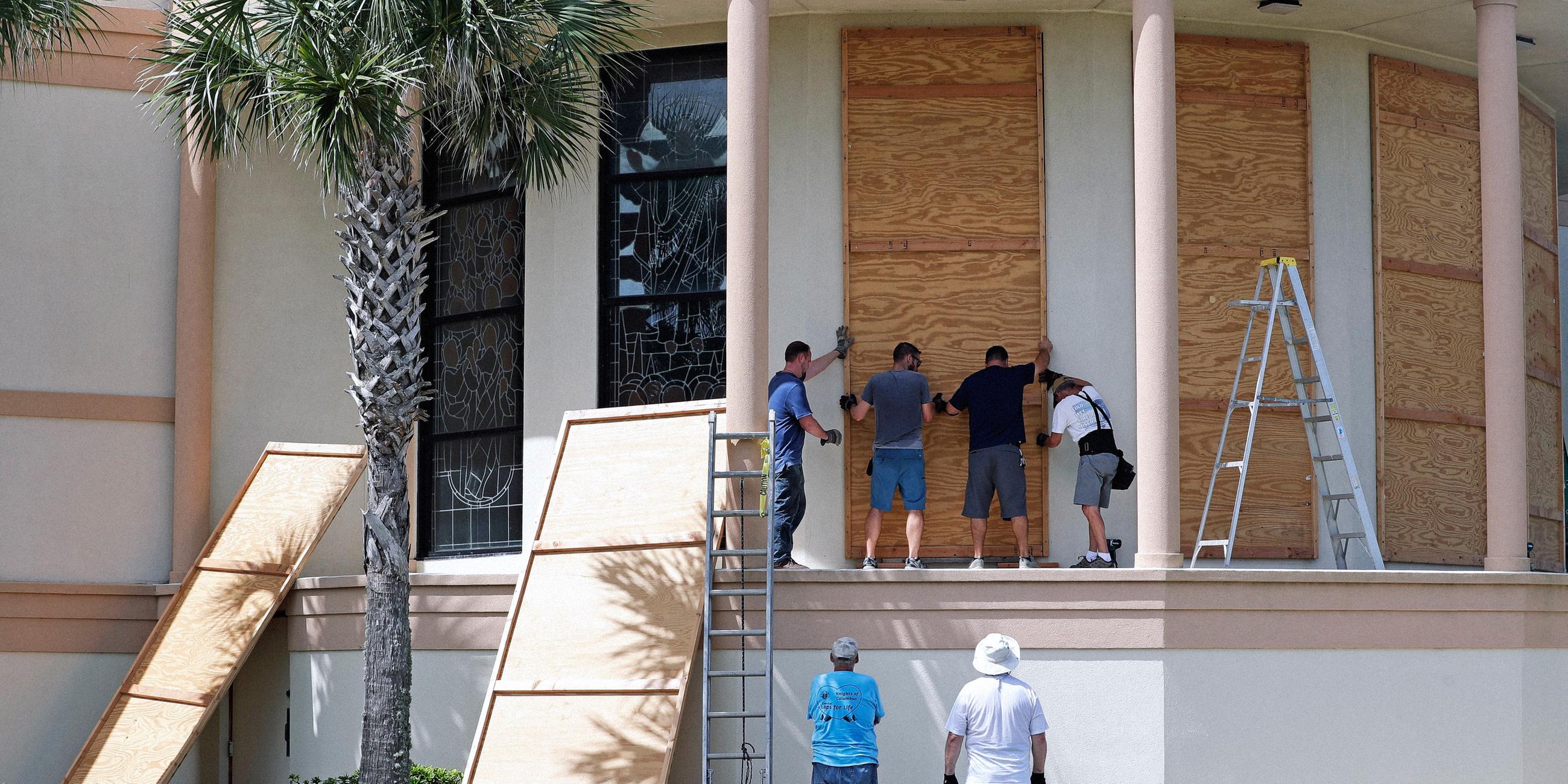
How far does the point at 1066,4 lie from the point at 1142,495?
430 cm

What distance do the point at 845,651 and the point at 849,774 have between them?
67 centimetres

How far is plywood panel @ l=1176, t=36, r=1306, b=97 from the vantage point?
12344 millimetres

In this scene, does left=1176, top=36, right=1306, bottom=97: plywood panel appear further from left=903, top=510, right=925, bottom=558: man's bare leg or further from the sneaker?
left=903, top=510, right=925, bottom=558: man's bare leg

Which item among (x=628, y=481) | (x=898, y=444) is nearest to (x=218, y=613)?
(x=628, y=481)

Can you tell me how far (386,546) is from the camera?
995 centimetres

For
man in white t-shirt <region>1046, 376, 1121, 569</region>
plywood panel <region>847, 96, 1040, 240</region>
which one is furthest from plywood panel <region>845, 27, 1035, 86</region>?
man in white t-shirt <region>1046, 376, 1121, 569</region>

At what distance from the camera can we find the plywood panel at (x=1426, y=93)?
1274 centimetres

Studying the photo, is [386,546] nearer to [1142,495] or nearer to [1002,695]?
[1002,695]

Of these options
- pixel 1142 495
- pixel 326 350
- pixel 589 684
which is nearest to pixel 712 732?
pixel 589 684

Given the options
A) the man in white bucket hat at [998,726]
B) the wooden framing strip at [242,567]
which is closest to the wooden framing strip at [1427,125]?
the man in white bucket hat at [998,726]

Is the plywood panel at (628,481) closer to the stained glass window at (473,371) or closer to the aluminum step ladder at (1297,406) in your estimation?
the stained glass window at (473,371)

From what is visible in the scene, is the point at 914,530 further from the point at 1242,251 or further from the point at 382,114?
the point at 382,114

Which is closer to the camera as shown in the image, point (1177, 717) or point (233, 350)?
point (1177, 717)

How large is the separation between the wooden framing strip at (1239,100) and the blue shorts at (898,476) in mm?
3673
